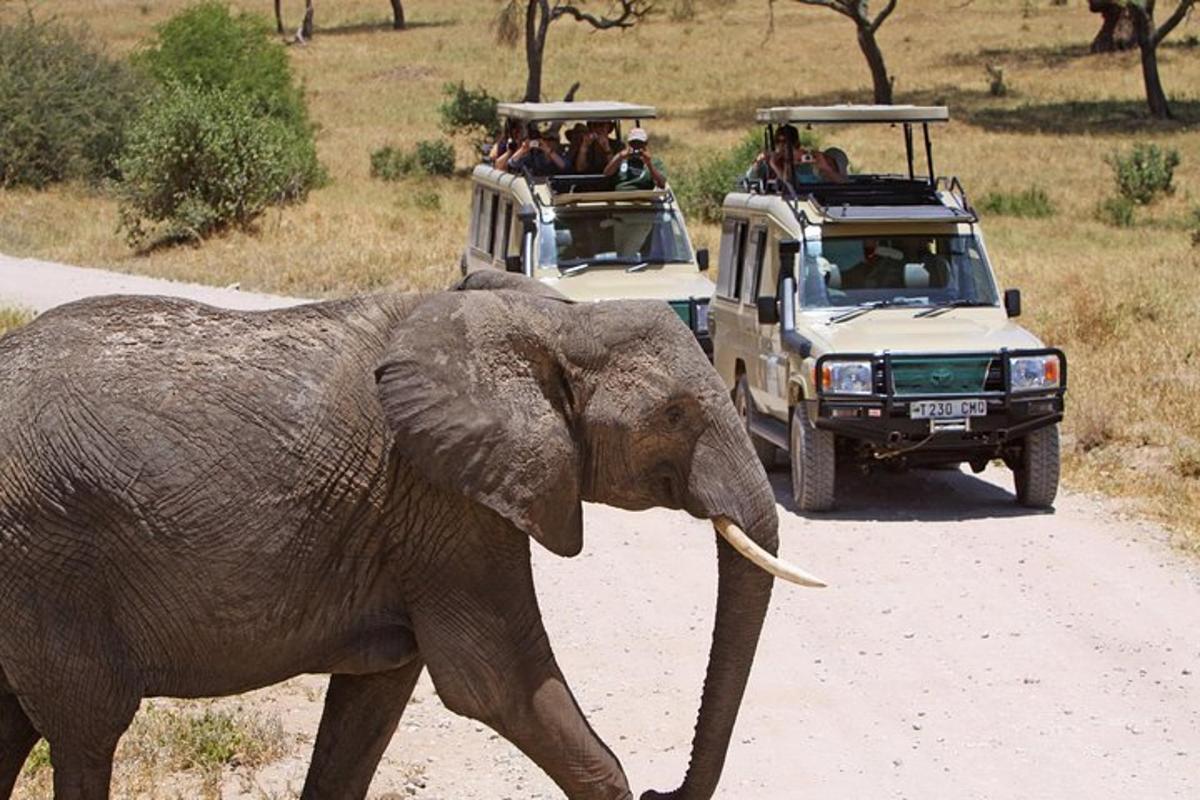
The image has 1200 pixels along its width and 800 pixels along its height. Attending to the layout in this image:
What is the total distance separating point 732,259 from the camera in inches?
591

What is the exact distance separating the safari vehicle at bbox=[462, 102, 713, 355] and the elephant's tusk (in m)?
10.1

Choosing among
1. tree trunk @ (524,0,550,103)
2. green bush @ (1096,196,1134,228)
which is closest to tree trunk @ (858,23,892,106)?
tree trunk @ (524,0,550,103)

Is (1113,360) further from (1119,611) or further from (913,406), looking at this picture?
(1119,611)

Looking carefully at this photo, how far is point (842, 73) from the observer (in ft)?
188

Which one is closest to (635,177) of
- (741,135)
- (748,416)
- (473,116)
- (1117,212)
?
(748,416)

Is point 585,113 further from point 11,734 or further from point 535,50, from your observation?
point 535,50

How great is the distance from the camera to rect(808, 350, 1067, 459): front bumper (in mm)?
12609

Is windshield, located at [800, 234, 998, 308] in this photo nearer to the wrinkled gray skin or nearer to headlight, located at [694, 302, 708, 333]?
headlight, located at [694, 302, 708, 333]

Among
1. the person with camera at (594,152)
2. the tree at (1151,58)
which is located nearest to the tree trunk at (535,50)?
the tree at (1151,58)

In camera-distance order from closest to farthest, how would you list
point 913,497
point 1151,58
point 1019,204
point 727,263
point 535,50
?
point 913,497 → point 727,263 → point 1019,204 → point 1151,58 → point 535,50

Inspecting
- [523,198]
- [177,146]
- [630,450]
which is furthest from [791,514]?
[177,146]

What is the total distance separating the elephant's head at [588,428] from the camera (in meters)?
5.45

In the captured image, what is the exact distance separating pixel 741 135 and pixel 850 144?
377 centimetres

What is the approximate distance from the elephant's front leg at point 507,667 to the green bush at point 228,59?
110 ft
